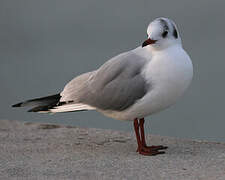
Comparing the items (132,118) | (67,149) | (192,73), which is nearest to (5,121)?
(67,149)

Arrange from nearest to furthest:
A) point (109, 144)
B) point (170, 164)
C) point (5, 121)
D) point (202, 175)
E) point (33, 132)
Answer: point (202, 175) < point (170, 164) < point (109, 144) < point (33, 132) < point (5, 121)

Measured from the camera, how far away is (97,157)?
4.89 metres

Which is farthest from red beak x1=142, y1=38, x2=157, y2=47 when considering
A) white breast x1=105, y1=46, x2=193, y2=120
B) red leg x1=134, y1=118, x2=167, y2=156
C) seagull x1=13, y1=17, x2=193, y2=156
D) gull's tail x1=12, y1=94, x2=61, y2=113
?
gull's tail x1=12, y1=94, x2=61, y2=113

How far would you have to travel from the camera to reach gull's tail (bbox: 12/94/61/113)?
206 inches

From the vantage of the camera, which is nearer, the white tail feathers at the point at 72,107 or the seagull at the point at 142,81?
the seagull at the point at 142,81

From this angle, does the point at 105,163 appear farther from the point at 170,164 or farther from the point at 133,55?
the point at 133,55

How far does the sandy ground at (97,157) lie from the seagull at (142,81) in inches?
11.8

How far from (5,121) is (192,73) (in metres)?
2.63

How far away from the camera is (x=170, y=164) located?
4672 millimetres

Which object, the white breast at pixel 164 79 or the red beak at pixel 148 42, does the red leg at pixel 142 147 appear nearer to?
the white breast at pixel 164 79

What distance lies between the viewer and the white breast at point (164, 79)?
478 centimetres

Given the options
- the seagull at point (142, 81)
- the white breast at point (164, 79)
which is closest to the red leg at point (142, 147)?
the seagull at point (142, 81)

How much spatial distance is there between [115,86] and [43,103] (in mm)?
758

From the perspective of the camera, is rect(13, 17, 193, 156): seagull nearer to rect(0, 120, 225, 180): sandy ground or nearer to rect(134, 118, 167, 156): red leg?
rect(134, 118, 167, 156): red leg
